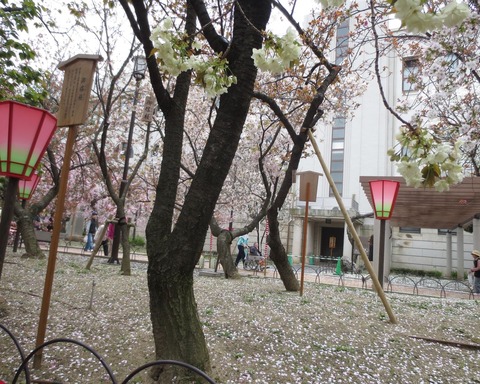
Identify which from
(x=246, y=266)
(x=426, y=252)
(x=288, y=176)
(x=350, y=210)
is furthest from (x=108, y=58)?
(x=426, y=252)

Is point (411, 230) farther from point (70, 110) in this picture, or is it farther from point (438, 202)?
point (70, 110)

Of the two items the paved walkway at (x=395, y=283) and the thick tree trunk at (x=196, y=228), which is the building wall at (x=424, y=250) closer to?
the paved walkway at (x=395, y=283)

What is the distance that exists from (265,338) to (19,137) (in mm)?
3263

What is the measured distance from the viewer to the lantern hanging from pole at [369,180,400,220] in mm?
7262

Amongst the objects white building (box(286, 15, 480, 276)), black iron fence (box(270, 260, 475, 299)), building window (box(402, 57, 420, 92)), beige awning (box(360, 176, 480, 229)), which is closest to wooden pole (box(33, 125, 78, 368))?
beige awning (box(360, 176, 480, 229))

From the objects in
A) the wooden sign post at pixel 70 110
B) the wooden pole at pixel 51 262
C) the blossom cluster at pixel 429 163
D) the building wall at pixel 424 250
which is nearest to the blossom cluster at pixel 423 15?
the blossom cluster at pixel 429 163

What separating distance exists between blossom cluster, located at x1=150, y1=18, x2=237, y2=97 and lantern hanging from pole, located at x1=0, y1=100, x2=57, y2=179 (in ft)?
5.33

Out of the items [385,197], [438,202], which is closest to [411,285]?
Result: [438,202]

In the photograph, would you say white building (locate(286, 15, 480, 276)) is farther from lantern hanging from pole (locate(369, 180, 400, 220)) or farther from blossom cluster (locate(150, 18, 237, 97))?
blossom cluster (locate(150, 18, 237, 97))

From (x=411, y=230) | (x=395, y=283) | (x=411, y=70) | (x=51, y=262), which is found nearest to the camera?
(x=51, y=262)

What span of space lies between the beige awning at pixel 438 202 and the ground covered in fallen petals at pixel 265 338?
13.9ft

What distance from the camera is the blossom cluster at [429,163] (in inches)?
84.4

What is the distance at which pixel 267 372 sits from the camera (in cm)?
330

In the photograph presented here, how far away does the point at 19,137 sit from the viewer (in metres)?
3.30
